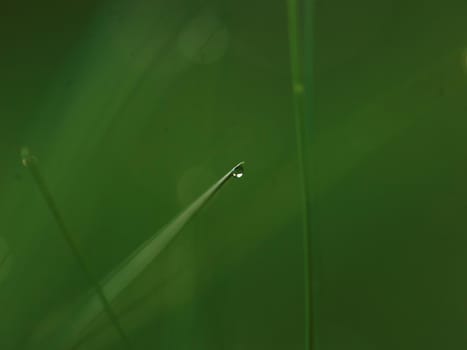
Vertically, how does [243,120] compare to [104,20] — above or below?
below

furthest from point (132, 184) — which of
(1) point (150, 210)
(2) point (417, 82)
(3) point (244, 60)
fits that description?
(2) point (417, 82)

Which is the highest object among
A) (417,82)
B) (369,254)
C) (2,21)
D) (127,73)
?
(2,21)

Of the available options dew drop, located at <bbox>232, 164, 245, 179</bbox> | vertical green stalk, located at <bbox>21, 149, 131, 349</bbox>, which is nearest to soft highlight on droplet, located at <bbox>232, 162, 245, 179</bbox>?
dew drop, located at <bbox>232, 164, 245, 179</bbox>

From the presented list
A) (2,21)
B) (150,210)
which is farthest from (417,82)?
(2,21)

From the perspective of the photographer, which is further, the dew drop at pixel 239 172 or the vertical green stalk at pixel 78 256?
the dew drop at pixel 239 172

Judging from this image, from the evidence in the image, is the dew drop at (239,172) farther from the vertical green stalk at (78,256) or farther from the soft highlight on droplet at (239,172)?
the vertical green stalk at (78,256)

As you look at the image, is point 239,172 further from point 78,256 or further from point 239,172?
point 78,256

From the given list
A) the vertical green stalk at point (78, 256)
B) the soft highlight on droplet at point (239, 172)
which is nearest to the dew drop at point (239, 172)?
the soft highlight on droplet at point (239, 172)

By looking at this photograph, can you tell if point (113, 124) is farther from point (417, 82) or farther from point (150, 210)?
point (417, 82)

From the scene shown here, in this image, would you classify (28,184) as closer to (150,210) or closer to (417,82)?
(150,210)
